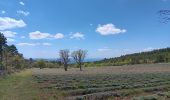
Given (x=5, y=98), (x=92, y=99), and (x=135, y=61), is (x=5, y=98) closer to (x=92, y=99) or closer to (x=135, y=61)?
(x=92, y=99)

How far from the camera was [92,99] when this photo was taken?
22.8 m

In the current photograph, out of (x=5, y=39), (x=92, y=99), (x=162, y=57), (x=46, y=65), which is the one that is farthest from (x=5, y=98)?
(x=46, y=65)

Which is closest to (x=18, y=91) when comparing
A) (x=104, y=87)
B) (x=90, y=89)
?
(x=90, y=89)

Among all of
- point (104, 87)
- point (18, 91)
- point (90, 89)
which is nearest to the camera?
point (90, 89)

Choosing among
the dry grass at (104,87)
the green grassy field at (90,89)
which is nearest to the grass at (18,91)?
the green grassy field at (90,89)

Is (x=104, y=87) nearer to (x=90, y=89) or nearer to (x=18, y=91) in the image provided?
(x=90, y=89)

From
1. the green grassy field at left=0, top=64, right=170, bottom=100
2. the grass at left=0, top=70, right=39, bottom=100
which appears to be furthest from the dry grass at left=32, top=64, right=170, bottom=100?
the grass at left=0, top=70, right=39, bottom=100

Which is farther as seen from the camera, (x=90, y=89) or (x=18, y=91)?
(x=18, y=91)

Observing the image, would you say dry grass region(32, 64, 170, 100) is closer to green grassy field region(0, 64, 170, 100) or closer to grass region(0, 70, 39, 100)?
green grassy field region(0, 64, 170, 100)

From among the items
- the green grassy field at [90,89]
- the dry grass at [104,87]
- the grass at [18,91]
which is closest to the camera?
the green grassy field at [90,89]

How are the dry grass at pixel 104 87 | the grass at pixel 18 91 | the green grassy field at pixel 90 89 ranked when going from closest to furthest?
1. the green grassy field at pixel 90 89
2. the dry grass at pixel 104 87
3. the grass at pixel 18 91

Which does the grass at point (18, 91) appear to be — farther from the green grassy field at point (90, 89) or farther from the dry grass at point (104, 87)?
the dry grass at point (104, 87)

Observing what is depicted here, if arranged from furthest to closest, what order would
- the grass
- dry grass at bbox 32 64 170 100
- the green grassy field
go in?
1. the grass
2. dry grass at bbox 32 64 170 100
3. the green grassy field

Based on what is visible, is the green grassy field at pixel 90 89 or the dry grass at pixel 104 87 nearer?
the green grassy field at pixel 90 89
